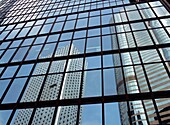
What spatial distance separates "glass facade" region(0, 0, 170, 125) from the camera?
9305 mm

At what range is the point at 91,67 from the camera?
12.1 metres

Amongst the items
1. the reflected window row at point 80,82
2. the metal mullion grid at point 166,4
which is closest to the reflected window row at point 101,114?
the reflected window row at point 80,82

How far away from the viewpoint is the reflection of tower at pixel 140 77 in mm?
8547

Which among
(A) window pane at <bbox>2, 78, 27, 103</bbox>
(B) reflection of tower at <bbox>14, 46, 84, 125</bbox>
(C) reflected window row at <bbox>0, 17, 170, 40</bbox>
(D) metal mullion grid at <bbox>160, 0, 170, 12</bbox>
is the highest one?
(D) metal mullion grid at <bbox>160, 0, 170, 12</bbox>

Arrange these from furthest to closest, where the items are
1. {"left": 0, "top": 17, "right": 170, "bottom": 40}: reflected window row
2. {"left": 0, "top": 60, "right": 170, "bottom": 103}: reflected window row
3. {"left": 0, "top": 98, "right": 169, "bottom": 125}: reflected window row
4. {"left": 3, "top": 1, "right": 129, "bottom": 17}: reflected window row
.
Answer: {"left": 3, "top": 1, "right": 129, "bottom": 17}: reflected window row
{"left": 0, "top": 17, "right": 170, "bottom": 40}: reflected window row
{"left": 0, "top": 60, "right": 170, "bottom": 103}: reflected window row
{"left": 0, "top": 98, "right": 169, "bottom": 125}: reflected window row

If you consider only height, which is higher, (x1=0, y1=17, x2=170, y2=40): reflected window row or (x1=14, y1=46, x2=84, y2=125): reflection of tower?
(x1=0, y1=17, x2=170, y2=40): reflected window row

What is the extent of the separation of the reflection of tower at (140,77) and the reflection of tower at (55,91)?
8.60 ft

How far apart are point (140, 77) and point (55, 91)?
5.27 meters

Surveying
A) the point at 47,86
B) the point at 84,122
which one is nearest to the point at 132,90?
the point at 84,122

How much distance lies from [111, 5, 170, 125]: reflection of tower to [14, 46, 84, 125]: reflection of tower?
2622 mm

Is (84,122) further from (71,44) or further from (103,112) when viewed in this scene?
(71,44)

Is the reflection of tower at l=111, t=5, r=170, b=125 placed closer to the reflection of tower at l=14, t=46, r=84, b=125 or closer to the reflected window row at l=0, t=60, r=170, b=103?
the reflected window row at l=0, t=60, r=170, b=103

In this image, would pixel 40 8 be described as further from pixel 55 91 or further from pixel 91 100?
pixel 91 100

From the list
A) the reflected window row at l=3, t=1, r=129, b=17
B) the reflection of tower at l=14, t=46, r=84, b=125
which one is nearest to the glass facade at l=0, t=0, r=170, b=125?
the reflection of tower at l=14, t=46, r=84, b=125
